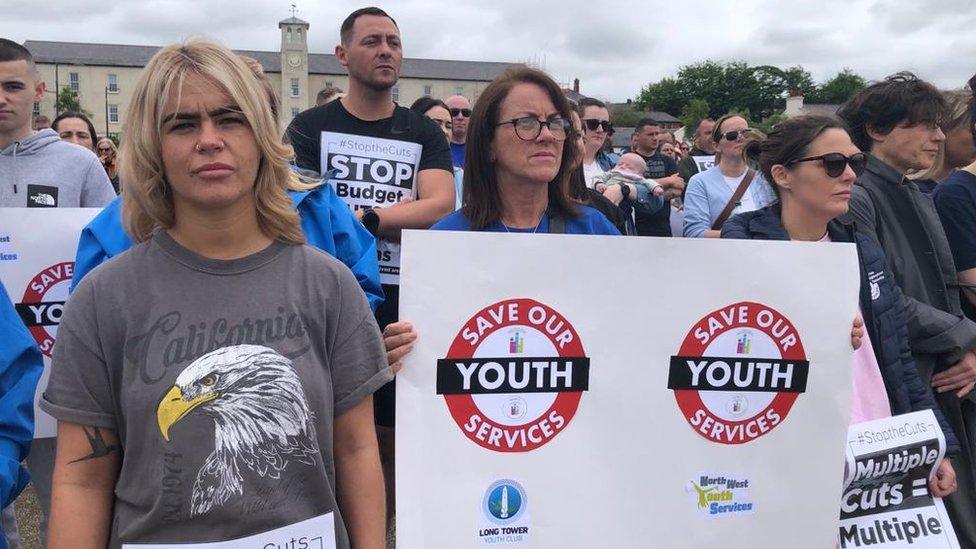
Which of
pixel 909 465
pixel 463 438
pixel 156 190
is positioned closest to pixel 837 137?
pixel 909 465

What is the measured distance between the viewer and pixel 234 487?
1.70 metres

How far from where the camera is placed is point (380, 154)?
3447mm

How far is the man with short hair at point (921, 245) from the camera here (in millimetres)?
3068

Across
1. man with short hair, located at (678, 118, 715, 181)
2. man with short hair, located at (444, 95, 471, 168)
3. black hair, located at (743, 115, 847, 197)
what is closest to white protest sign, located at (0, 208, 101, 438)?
black hair, located at (743, 115, 847, 197)

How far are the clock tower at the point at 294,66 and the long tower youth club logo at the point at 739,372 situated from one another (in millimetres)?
100211

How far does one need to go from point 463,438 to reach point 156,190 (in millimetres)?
1073

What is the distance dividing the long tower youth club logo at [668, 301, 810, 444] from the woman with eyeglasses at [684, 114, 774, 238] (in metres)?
3.17

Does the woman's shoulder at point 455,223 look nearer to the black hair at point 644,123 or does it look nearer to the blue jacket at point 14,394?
the blue jacket at point 14,394

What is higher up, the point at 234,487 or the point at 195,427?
the point at 195,427

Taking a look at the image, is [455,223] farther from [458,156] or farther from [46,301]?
[458,156]

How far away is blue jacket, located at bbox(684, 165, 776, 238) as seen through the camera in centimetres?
564

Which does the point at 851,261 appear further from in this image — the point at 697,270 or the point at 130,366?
the point at 130,366

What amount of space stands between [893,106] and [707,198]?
2.39m

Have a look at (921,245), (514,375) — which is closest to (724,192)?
(921,245)
